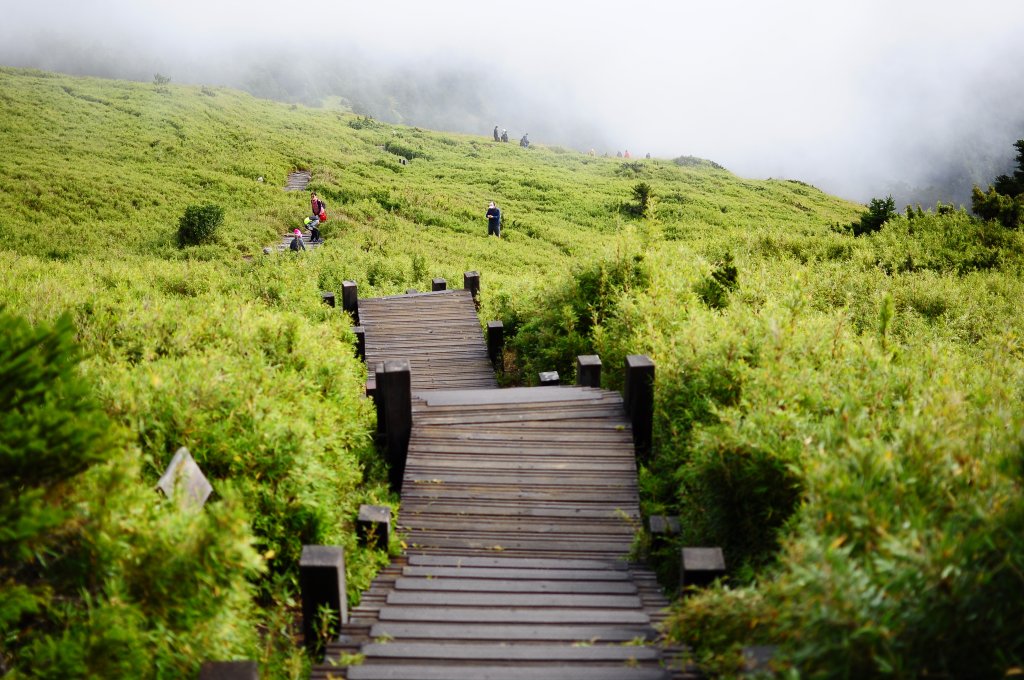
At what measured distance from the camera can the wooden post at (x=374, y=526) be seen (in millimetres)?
6676

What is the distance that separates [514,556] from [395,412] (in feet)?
8.06

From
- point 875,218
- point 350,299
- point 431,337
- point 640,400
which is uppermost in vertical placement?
point 875,218

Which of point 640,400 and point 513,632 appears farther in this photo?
point 640,400

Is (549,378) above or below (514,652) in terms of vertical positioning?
above

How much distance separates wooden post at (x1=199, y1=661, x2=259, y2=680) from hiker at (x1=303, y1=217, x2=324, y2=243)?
22.9m

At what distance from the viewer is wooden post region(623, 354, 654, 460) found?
335 inches

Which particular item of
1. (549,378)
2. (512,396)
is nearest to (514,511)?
(512,396)

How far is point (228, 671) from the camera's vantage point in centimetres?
404

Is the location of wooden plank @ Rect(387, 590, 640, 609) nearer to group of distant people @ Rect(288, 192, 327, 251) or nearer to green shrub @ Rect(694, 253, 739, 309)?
green shrub @ Rect(694, 253, 739, 309)

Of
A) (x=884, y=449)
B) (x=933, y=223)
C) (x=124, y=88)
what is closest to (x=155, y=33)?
(x=124, y=88)

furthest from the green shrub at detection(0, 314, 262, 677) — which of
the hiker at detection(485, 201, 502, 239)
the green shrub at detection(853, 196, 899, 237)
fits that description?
the hiker at detection(485, 201, 502, 239)

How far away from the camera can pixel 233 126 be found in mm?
42750

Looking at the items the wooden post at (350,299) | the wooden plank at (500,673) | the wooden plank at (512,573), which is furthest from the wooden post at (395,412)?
the wooden post at (350,299)

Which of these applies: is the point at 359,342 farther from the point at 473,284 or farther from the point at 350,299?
the point at 473,284
